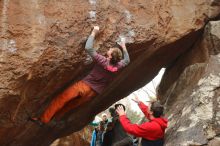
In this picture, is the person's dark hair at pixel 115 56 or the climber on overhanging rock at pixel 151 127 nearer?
the climber on overhanging rock at pixel 151 127

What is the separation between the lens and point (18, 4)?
725 cm

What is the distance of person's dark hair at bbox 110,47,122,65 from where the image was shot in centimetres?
748

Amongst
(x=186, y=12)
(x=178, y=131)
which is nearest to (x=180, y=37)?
(x=186, y=12)

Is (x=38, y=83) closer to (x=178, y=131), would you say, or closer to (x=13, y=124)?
(x=13, y=124)

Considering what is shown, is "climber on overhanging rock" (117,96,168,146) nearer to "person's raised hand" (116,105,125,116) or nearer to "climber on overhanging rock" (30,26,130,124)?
"person's raised hand" (116,105,125,116)

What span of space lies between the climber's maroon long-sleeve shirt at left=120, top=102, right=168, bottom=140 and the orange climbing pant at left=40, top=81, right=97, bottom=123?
0.96 metres

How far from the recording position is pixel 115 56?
7508 mm

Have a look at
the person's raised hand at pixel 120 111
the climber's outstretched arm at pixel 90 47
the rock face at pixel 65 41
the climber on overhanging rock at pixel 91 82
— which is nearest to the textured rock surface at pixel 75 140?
the rock face at pixel 65 41

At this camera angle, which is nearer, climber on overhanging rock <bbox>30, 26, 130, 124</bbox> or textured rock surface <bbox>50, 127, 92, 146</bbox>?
climber on overhanging rock <bbox>30, 26, 130, 124</bbox>

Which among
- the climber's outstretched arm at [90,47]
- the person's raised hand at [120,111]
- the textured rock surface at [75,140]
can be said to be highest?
the climber's outstretched arm at [90,47]

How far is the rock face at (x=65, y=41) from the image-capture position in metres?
7.14

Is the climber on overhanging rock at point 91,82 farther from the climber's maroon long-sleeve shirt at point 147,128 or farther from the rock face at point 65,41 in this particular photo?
the climber's maroon long-sleeve shirt at point 147,128

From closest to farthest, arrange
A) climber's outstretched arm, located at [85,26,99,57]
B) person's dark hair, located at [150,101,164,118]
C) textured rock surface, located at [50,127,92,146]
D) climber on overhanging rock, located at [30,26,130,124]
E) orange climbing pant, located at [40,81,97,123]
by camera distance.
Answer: person's dark hair, located at [150,101,164,118]
climber's outstretched arm, located at [85,26,99,57]
climber on overhanging rock, located at [30,26,130,124]
orange climbing pant, located at [40,81,97,123]
textured rock surface, located at [50,127,92,146]

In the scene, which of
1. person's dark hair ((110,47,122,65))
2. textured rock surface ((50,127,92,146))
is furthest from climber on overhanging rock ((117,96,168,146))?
textured rock surface ((50,127,92,146))
